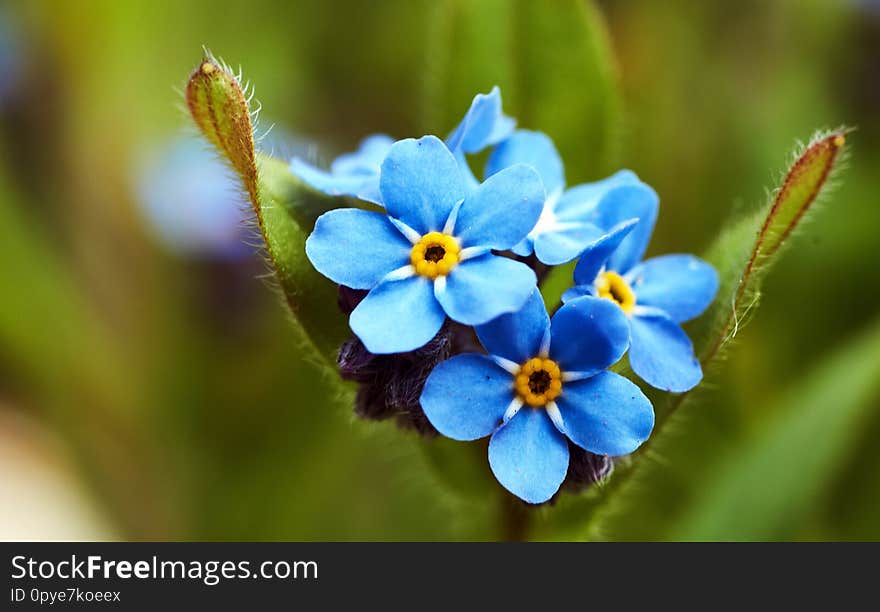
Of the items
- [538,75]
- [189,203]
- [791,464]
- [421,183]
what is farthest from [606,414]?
[189,203]

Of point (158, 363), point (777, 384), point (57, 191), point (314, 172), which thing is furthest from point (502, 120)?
point (57, 191)

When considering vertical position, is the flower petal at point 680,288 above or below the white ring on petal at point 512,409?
above

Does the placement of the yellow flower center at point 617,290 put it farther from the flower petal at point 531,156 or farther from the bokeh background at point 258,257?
the bokeh background at point 258,257

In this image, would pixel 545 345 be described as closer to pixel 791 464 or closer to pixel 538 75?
pixel 538 75

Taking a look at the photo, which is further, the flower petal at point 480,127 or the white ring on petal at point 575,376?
the flower petal at point 480,127

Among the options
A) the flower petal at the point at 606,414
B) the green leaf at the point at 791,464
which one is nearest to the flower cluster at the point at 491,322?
the flower petal at the point at 606,414

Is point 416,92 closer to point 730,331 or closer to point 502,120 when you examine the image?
point 502,120

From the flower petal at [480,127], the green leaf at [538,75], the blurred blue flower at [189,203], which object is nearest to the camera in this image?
the flower petal at [480,127]
